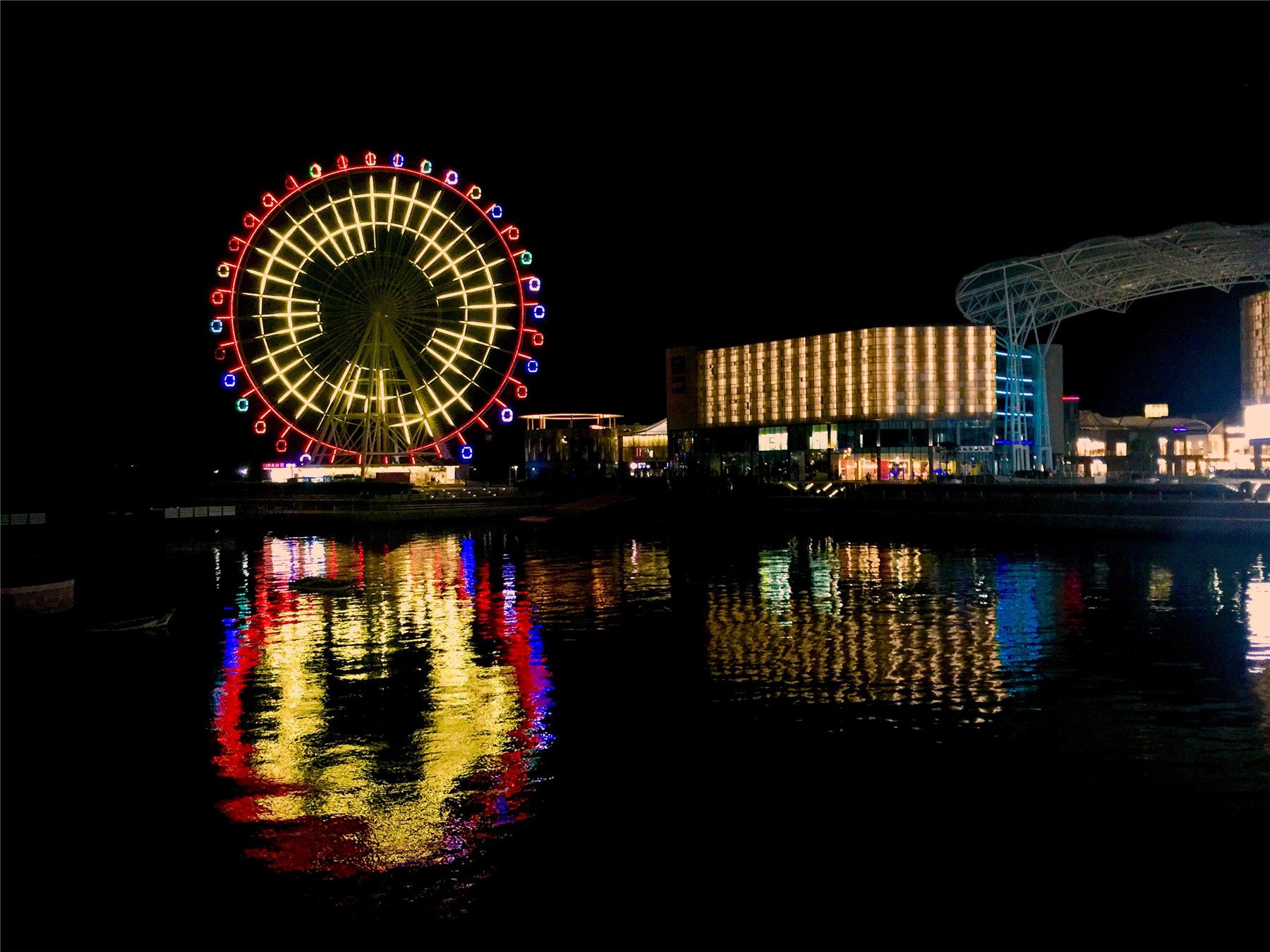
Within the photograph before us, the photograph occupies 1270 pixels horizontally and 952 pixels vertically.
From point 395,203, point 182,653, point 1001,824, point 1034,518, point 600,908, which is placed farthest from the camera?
point 395,203

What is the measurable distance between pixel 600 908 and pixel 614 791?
116 inches

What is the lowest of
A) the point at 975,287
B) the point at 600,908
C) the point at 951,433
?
the point at 600,908

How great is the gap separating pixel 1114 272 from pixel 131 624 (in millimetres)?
54714

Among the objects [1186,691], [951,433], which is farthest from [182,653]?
[951,433]

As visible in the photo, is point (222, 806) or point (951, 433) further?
point (951, 433)

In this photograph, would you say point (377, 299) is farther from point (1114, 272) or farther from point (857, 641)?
point (857, 641)

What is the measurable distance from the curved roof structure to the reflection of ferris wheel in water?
28657 millimetres

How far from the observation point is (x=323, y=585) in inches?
1234

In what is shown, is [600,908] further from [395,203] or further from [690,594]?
[395,203]

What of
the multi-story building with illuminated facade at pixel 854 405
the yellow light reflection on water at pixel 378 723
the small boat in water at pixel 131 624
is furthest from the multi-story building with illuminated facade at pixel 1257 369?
the small boat in water at pixel 131 624

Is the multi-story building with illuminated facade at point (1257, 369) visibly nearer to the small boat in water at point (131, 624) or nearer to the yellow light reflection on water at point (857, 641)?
the yellow light reflection on water at point (857, 641)

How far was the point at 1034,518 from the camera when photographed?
160 ft

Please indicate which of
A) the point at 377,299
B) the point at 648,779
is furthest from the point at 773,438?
the point at 648,779

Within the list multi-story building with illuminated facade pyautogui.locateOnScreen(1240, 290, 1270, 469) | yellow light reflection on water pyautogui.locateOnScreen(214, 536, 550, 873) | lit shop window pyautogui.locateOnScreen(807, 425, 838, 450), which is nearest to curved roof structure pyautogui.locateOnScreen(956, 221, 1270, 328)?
multi-story building with illuminated facade pyautogui.locateOnScreen(1240, 290, 1270, 469)
